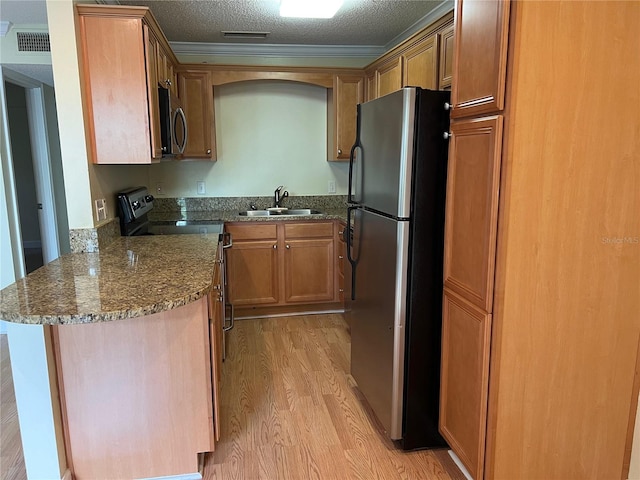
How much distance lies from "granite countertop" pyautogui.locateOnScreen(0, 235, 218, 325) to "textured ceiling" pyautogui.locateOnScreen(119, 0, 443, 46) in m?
1.61

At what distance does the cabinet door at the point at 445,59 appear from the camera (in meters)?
2.60

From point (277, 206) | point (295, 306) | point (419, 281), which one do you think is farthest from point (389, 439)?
point (277, 206)

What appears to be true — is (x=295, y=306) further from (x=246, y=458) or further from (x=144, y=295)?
(x=144, y=295)

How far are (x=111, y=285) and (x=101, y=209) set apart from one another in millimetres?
907

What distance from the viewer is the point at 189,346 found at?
5.96ft

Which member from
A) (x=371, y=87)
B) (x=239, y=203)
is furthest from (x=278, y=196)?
(x=371, y=87)

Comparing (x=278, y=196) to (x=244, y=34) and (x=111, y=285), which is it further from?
(x=111, y=285)

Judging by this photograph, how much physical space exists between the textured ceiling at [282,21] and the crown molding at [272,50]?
0.09 meters

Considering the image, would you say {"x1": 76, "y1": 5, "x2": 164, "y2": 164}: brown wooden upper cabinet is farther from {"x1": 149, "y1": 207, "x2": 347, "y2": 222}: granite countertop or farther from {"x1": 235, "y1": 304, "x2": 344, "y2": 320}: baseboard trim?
{"x1": 235, "y1": 304, "x2": 344, "y2": 320}: baseboard trim

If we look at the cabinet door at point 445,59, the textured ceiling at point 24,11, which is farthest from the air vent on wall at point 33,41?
the cabinet door at point 445,59

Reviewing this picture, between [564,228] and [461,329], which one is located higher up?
[564,228]

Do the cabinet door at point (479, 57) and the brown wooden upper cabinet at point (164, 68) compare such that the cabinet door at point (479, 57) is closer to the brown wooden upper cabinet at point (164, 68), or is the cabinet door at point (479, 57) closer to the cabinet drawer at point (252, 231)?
the brown wooden upper cabinet at point (164, 68)

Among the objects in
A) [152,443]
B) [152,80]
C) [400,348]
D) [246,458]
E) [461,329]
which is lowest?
[246,458]

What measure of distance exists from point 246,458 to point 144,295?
101 cm
